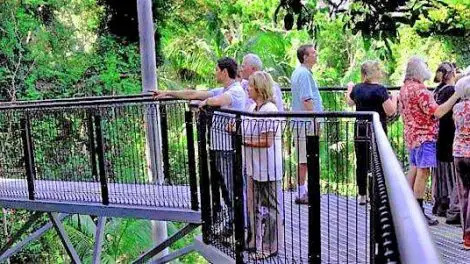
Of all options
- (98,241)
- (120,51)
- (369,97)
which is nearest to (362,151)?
(369,97)

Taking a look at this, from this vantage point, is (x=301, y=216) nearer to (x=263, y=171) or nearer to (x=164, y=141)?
(x=263, y=171)

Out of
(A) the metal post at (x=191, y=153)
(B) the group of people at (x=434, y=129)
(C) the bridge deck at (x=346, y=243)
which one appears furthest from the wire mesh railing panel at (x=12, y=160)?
(B) the group of people at (x=434, y=129)

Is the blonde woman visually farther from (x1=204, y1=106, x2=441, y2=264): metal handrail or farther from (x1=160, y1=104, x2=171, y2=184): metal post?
(x1=204, y1=106, x2=441, y2=264): metal handrail

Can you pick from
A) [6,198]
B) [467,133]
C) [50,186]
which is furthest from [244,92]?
[6,198]

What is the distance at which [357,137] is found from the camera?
15.2 ft

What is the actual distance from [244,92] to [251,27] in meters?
10.5

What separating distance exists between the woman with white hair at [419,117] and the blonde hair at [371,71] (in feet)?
1.15

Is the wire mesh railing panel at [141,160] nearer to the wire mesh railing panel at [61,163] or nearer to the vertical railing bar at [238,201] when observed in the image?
the wire mesh railing panel at [61,163]

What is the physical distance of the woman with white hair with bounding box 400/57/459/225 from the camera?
482 centimetres

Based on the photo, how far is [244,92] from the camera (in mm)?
5324

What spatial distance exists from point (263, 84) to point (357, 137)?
2.64 feet

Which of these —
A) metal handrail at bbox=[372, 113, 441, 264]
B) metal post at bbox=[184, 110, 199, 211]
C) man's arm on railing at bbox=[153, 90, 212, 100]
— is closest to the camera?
metal handrail at bbox=[372, 113, 441, 264]

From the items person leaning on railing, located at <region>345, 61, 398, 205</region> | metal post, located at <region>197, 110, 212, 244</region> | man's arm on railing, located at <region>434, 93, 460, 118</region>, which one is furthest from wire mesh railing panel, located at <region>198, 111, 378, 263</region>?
man's arm on railing, located at <region>434, 93, 460, 118</region>

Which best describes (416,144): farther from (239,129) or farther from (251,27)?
(251,27)
